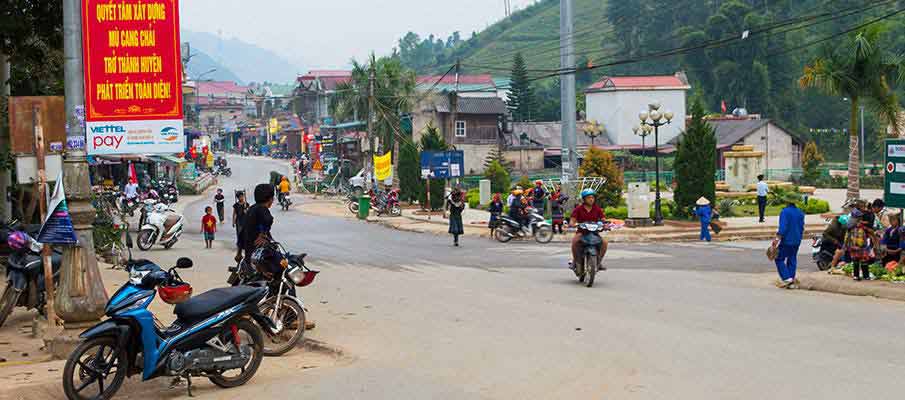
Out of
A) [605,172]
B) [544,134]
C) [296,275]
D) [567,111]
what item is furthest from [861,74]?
[544,134]

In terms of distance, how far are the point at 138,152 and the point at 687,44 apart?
9764 cm

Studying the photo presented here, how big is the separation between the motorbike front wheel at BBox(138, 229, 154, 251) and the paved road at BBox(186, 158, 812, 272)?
3931 millimetres

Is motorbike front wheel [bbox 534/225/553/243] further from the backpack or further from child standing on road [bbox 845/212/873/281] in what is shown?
the backpack

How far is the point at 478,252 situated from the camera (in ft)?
83.4

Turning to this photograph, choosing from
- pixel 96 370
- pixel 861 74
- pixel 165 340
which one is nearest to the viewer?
pixel 96 370

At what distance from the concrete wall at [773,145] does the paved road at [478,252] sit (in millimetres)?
46291

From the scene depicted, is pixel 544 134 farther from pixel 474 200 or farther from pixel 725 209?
pixel 725 209

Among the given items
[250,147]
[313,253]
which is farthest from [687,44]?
[313,253]

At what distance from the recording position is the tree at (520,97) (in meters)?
106

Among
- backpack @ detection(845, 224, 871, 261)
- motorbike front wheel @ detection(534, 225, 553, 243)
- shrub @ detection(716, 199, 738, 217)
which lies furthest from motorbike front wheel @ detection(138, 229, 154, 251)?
shrub @ detection(716, 199, 738, 217)

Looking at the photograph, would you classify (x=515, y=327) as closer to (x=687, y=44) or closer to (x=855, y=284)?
(x=855, y=284)

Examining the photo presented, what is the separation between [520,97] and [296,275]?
320ft

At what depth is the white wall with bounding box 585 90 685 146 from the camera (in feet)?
286

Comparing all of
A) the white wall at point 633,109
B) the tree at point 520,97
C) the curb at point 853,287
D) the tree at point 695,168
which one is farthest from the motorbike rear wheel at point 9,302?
the tree at point 520,97
